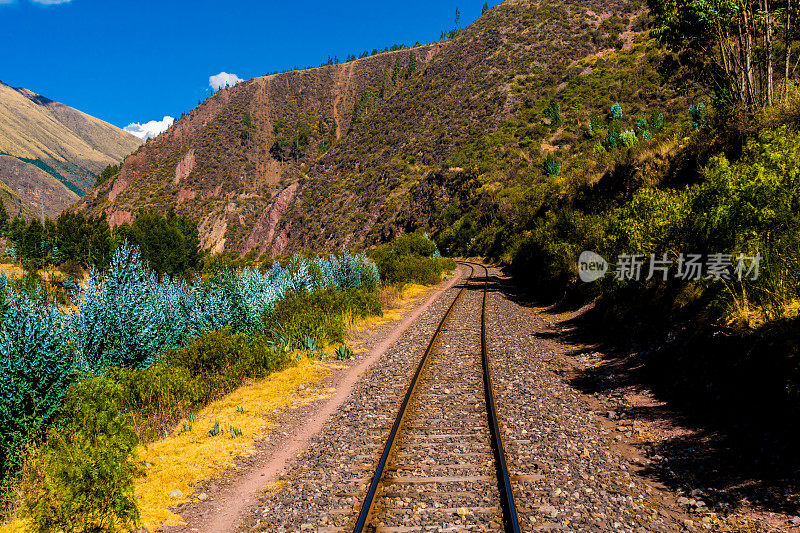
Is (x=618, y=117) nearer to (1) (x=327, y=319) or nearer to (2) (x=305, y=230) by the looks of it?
(1) (x=327, y=319)

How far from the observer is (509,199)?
151 feet

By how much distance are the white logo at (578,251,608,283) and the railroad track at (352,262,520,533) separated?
19.7 feet

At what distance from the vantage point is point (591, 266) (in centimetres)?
1432

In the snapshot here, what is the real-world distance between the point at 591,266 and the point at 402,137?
252 ft

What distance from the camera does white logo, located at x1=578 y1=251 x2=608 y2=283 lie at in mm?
13070

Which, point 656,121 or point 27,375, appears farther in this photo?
point 656,121

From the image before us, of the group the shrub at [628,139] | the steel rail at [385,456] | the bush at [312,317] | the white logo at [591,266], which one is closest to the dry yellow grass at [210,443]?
the steel rail at [385,456]

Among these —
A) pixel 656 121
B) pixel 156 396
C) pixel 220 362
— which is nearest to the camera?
pixel 156 396

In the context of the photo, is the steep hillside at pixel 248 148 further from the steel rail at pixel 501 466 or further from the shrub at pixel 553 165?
the steel rail at pixel 501 466

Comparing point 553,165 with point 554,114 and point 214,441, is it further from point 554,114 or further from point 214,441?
point 214,441

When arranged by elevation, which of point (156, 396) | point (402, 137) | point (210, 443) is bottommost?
point (210, 443)

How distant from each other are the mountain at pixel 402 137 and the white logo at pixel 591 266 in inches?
254

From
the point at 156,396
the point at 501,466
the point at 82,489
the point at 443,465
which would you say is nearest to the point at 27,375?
the point at 156,396

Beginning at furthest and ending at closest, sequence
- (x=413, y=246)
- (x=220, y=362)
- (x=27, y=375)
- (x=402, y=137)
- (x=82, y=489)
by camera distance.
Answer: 1. (x=402, y=137)
2. (x=413, y=246)
3. (x=220, y=362)
4. (x=27, y=375)
5. (x=82, y=489)
